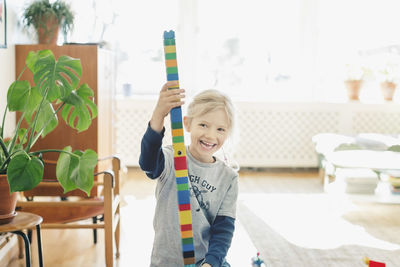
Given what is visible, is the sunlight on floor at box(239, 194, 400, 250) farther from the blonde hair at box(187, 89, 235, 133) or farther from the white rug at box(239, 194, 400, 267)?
the blonde hair at box(187, 89, 235, 133)

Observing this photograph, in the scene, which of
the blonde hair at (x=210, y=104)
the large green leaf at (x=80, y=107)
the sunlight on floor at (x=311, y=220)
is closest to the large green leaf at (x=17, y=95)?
the large green leaf at (x=80, y=107)

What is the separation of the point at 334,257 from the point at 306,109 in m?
2.38

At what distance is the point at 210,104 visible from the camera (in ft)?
5.14

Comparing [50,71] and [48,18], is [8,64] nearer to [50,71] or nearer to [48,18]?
[48,18]

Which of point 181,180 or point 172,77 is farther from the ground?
point 172,77

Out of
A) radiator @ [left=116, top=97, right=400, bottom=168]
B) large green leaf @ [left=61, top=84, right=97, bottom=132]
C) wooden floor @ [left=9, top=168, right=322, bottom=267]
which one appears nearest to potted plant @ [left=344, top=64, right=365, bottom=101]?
radiator @ [left=116, top=97, right=400, bottom=168]

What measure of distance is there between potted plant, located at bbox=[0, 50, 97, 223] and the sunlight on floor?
1625 mm

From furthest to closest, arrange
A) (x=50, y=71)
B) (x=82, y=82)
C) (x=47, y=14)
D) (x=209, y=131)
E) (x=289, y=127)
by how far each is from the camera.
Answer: (x=289, y=127)
(x=47, y=14)
(x=82, y=82)
(x=50, y=71)
(x=209, y=131)

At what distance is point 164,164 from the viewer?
1.53 meters

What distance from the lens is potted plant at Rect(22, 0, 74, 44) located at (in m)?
3.07

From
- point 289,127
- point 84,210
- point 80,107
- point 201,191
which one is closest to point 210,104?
point 201,191

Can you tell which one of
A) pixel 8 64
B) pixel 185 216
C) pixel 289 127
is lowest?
pixel 289 127

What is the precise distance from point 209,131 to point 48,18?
1.99 meters

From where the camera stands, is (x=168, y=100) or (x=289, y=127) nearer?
(x=168, y=100)
